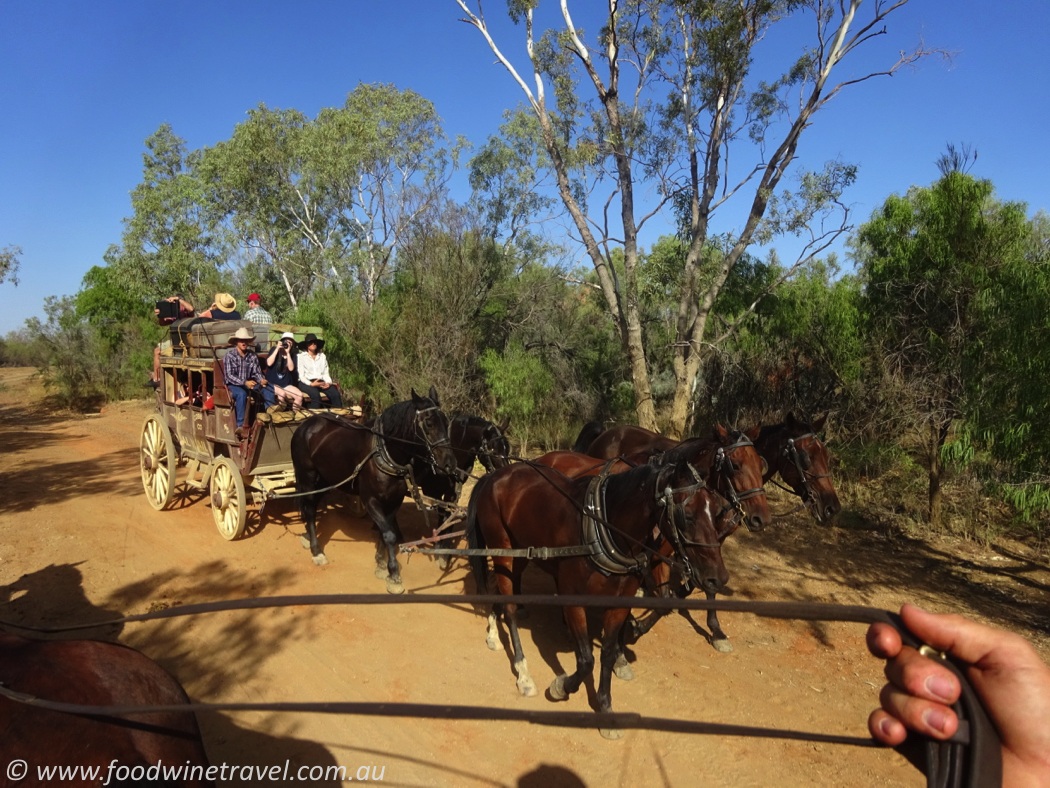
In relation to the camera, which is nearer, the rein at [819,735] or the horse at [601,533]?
the rein at [819,735]

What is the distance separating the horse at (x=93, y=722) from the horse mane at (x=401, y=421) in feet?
13.1

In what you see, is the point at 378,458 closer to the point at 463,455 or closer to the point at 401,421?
the point at 401,421

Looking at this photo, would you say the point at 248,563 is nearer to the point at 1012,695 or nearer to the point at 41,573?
the point at 41,573

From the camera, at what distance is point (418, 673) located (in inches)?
191

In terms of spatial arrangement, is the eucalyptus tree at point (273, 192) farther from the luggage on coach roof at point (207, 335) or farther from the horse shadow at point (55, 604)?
the horse shadow at point (55, 604)

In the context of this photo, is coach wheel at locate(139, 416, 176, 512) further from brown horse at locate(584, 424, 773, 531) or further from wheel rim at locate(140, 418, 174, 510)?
brown horse at locate(584, 424, 773, 531)

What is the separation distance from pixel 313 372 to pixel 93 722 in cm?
673

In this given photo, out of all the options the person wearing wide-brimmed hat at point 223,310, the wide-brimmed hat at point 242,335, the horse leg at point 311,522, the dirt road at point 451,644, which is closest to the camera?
the dirt road at point 451,644

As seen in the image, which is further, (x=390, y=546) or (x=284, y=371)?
(x=284, y=371)

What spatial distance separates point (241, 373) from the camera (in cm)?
737

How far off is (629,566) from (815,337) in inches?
336

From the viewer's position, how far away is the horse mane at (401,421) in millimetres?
6445

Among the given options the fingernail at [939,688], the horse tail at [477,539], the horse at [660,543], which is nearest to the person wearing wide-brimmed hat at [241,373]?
the horse tail at [477,539]

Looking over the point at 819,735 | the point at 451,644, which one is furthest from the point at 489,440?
the point at 819,735
